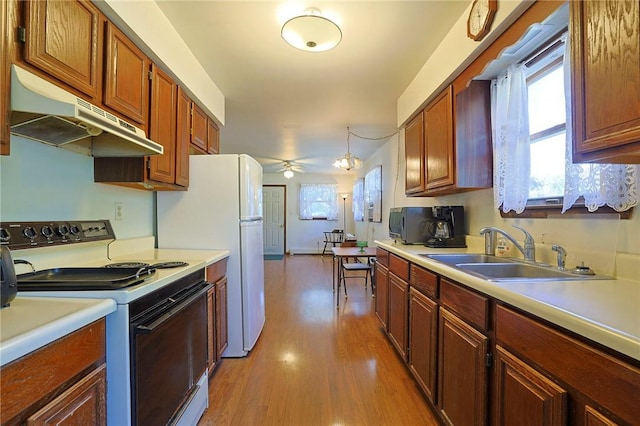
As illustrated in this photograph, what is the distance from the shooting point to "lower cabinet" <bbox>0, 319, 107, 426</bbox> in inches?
25.5

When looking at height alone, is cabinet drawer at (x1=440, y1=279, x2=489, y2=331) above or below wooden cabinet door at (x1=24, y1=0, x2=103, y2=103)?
below

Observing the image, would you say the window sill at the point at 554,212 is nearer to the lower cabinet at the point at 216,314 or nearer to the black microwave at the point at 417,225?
the black microwave at the point at 417,225

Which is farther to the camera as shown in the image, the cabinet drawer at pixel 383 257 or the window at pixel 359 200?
the window at pixel 359 200

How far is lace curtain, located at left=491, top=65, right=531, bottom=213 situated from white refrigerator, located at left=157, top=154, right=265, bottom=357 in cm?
185

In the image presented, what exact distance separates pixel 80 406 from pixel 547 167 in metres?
Result: 2.29

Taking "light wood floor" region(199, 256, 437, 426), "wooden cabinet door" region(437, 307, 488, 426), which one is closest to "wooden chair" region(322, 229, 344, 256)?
"light wood floor" region(199, 256, 437, 426)

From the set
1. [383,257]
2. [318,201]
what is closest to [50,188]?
[383,257]

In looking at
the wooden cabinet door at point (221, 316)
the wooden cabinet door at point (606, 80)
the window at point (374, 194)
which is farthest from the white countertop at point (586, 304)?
the window at point (374, 194)

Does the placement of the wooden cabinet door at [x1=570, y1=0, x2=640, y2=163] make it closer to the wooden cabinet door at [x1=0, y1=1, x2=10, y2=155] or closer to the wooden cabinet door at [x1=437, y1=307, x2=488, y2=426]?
the wooden cabinet door at [x1=437, y1=307, x2=488, y2=426]

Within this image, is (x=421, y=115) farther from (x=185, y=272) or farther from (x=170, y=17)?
(x=185, y=272)

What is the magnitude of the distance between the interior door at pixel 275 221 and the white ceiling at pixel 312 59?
13.5 ft

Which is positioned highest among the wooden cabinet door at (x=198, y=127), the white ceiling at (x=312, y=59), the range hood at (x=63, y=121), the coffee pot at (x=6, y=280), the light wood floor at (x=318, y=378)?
the white ceiling at (x=312, y=59)

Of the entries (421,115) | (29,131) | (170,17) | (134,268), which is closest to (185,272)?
(134,268)

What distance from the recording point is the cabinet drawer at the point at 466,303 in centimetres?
117
